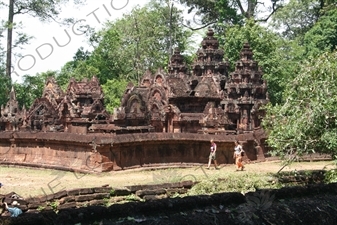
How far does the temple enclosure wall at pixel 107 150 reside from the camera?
1934cm

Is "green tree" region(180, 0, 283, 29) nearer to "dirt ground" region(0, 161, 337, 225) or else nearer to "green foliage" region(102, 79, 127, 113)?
"green foliage" region(102, 79, 127, 113)

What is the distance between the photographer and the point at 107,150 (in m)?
19.4

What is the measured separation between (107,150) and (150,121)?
41.3 ft

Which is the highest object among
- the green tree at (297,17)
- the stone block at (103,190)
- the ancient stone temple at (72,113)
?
Answer: the green tree at (297,17)

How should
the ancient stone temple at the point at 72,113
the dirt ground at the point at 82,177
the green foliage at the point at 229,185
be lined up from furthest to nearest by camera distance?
the ancient stone temple at the point at 72,113 → the dirt ground at the point at 82,177 → the green foliage at the point at 229,185

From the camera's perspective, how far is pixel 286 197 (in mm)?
4828

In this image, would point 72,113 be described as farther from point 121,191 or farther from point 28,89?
point 121,191

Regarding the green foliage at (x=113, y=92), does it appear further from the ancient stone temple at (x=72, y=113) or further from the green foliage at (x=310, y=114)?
the green foliage at (x=310, y=114)

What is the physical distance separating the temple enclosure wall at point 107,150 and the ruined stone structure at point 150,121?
39 millimetres

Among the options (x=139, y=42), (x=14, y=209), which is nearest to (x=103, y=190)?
(x=14, y=209)

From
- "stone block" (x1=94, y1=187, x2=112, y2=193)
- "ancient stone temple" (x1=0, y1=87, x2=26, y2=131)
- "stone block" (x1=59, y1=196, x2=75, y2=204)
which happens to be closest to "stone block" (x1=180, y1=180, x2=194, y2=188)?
"stone block" (x1=94, y1=187, x2=112, y2=193)

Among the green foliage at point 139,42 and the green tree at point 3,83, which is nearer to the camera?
the green tree at point 3,83

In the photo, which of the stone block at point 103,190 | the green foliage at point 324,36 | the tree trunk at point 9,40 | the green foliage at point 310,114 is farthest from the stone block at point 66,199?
the green foliage at point 324,36

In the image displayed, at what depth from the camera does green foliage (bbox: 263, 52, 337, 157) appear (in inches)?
574
